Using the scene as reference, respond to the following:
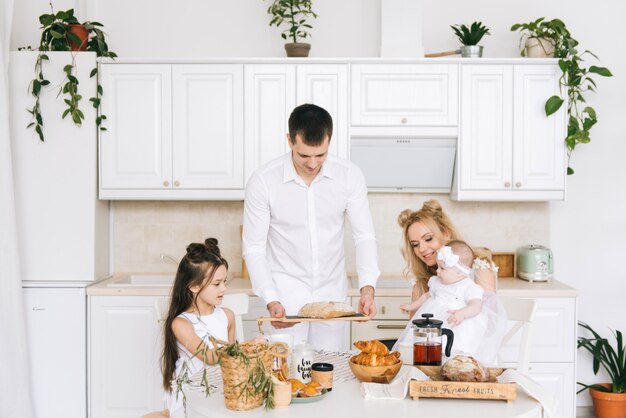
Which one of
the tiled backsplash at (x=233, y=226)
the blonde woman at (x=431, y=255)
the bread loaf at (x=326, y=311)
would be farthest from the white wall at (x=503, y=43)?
the bread loaf at (x=326, y=311)

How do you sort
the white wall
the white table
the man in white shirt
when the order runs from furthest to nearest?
the white wall → the man in white shirt → the white table

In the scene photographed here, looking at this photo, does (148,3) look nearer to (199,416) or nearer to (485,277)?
(485,277)

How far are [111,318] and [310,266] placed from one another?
149 centimetres

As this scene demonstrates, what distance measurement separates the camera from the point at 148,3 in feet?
14.6

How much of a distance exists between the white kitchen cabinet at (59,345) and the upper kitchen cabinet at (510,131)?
2293mm

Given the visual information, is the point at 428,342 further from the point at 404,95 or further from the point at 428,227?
the point at 404,95

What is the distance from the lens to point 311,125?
8.55 ft

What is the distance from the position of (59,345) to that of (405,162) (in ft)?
7.35

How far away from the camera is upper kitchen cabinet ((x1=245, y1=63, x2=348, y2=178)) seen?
4023 millimetres

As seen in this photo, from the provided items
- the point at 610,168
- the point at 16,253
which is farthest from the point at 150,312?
the point at 610,168

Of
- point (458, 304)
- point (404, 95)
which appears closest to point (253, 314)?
point (404, 95)

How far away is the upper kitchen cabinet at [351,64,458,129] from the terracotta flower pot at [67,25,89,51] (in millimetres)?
1561

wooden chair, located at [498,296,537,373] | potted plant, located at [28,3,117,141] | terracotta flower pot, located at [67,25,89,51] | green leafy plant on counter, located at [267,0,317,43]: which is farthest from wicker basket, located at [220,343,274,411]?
terracotta flower pot, located at [67,25,89,51]

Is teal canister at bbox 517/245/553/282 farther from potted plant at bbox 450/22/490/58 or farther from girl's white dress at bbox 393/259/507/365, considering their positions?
girl's white dress at bbox 393/259/507/365
